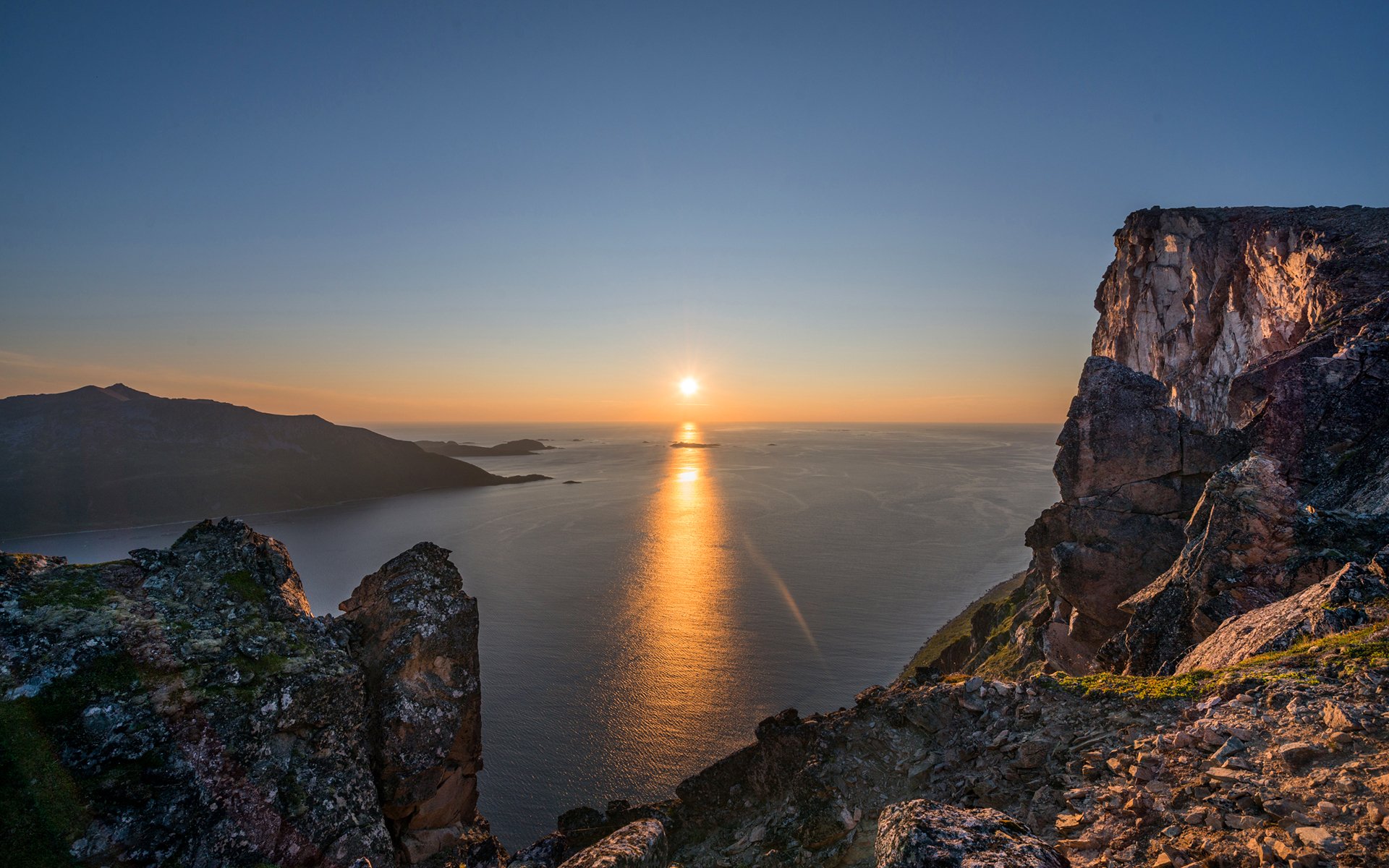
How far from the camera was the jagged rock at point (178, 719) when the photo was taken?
7.88 meters

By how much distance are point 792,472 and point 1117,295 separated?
109 meters

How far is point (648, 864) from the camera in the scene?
6.64m

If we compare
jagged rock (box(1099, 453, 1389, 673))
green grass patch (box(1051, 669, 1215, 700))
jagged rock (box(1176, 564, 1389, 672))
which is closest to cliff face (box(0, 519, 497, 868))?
green grass patch (box(1051, 669, 1215, 700))

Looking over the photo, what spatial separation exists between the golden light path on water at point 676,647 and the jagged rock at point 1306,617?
24.2m

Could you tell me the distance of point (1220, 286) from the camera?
35.8 m

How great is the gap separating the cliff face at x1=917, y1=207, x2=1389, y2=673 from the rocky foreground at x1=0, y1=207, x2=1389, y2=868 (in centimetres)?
12

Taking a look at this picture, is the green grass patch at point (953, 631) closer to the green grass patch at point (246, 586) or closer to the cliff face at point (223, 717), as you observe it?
the cliff face at point (223, 717)

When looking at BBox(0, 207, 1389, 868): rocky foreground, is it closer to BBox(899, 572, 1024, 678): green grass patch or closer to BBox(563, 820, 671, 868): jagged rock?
BBox(563, 820, 671, 868): jagged rock

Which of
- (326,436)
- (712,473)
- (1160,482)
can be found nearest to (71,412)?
(326,436)

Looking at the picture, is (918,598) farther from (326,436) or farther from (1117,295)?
(326,436)

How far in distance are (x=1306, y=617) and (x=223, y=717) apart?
17.8 m

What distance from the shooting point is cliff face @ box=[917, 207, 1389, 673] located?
42.8 ft

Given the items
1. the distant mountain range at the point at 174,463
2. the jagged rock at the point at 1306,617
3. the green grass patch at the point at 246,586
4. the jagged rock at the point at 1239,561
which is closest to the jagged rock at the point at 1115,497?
the jagged rock at the point at 1239,561

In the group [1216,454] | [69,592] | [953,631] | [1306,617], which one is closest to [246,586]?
[69,592]
